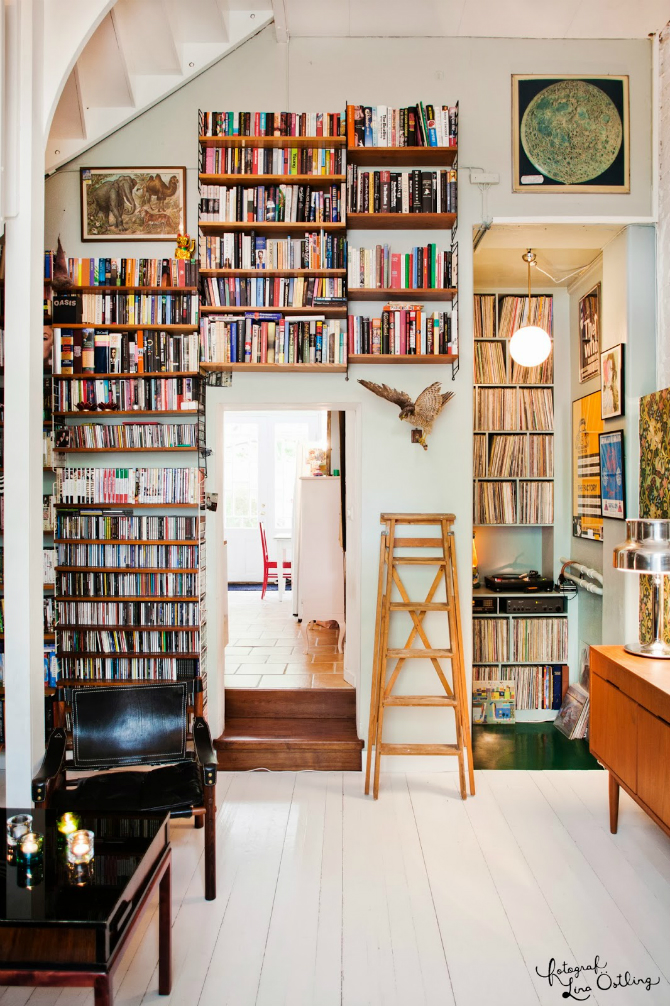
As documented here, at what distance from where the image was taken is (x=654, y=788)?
2.73m

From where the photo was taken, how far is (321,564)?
5195 millimetres

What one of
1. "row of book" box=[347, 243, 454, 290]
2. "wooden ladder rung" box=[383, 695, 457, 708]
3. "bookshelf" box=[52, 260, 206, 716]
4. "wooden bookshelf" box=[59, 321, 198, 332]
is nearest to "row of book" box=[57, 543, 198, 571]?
"bookshelf" box=[52, 260, 206, 716]

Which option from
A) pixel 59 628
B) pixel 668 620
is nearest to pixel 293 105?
pixel 59 628

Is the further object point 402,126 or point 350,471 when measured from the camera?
point 350,471

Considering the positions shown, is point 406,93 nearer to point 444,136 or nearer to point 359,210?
point 444,136

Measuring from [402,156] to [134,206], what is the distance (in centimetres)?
158

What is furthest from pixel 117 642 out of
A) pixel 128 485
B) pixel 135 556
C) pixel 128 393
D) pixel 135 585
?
pixel 128 393

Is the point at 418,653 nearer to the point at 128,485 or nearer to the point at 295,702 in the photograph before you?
the point at 295,702

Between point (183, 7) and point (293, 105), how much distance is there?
0.75 meters

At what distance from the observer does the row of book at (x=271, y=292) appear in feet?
12.5

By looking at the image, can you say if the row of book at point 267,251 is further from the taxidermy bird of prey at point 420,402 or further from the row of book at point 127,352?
the taxidermy bird of prey at point 420,402

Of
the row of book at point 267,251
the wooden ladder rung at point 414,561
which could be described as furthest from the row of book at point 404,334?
the wooden ladder rung at point 414,561

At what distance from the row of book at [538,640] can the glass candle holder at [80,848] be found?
3612 mm

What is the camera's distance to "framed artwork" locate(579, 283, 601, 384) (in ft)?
14.9
